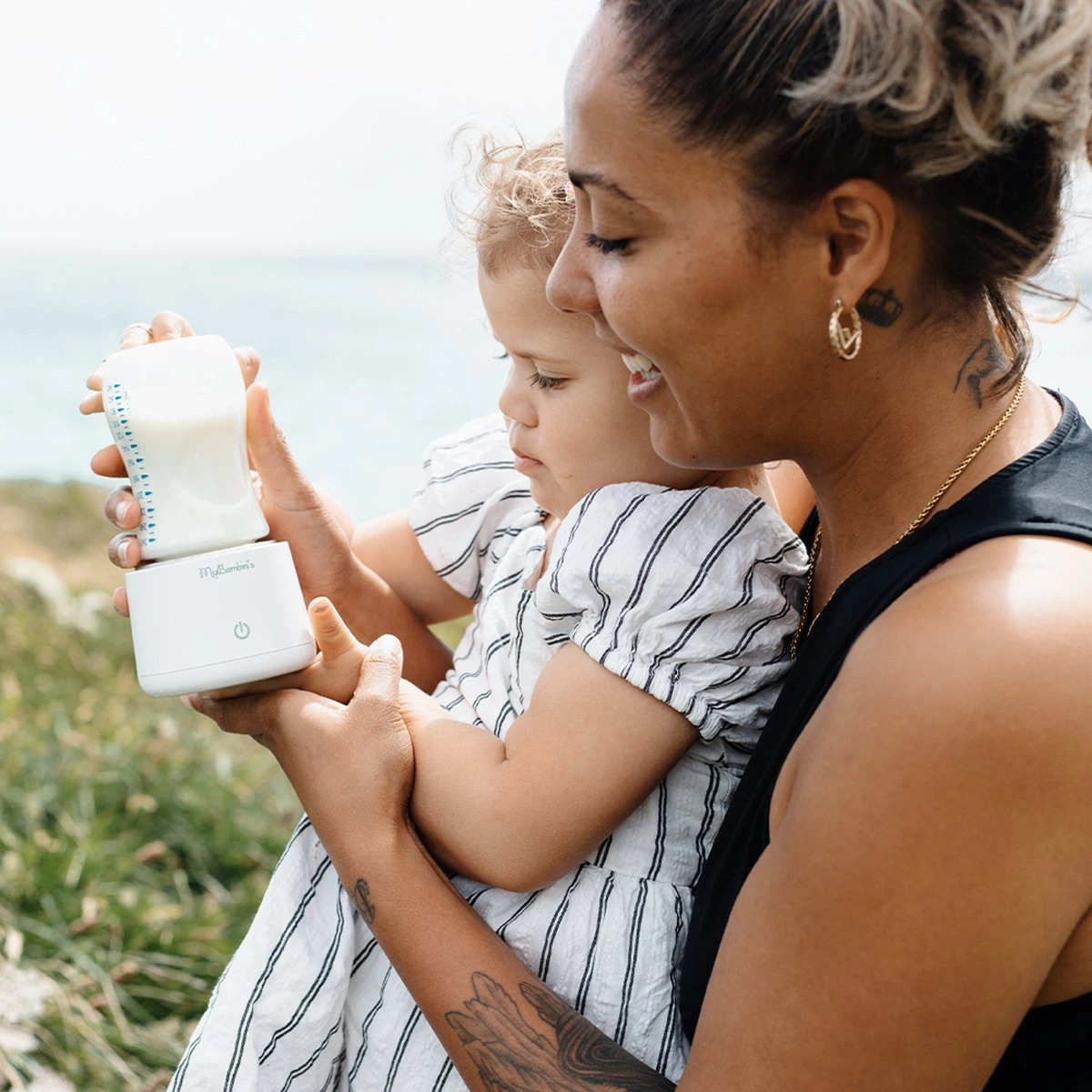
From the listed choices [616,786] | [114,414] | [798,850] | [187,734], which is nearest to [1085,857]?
[798,850]

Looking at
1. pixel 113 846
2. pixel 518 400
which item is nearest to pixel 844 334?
pixel 518 400

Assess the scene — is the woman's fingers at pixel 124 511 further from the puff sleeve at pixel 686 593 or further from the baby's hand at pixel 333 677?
the puff sleeve at pixel 686 593

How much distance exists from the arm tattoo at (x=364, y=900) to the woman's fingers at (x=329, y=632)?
0.91ft

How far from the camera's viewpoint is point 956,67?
1.09 m

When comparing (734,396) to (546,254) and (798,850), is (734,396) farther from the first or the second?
(798,850)

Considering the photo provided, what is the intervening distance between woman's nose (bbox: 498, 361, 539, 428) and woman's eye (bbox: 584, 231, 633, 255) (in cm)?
30

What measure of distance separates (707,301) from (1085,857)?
581 millimetres

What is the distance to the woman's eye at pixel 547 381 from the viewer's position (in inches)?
61.2

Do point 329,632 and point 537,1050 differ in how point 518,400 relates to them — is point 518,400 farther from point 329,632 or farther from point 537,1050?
point 537,1050

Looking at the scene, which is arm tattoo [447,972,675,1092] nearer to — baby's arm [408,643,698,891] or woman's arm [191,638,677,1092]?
woman's arm [191,638,677,1092]

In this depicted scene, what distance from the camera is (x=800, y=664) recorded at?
1.34 meters

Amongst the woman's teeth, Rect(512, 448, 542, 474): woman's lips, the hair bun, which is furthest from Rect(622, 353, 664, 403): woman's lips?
the hair bun

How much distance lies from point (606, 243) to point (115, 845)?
82.1 inches

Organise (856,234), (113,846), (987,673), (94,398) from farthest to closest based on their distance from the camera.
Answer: (113,846) < (94,398) < (856,234) < (987,673)
